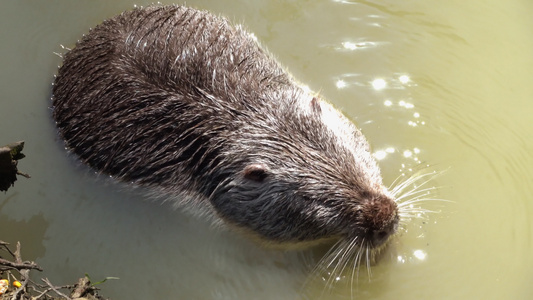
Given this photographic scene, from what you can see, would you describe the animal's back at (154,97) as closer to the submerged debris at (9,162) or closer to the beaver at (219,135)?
the beaver at (219,135)

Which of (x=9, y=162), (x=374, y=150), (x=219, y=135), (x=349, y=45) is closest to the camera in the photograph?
(x=9, y=162)

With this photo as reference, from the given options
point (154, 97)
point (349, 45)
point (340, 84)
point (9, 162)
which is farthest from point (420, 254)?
point (9, 162)

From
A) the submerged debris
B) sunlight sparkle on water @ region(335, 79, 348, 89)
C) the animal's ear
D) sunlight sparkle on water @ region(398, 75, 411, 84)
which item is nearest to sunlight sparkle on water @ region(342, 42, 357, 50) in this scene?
sunlight sparkle on water @ region(335, 79, 348, 89)

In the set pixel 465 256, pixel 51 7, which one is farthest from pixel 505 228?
pixel 51 7

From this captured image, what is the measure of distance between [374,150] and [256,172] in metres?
1.23

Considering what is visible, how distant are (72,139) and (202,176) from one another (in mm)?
1169

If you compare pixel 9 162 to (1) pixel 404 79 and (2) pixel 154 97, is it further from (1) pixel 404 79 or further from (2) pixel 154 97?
(1) pixel 404 79

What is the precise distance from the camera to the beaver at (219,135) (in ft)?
14.0

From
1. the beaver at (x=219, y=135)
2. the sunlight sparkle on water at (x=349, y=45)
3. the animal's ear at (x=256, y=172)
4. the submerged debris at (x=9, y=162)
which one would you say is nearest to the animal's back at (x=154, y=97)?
the beaver at (x=219, y=135)

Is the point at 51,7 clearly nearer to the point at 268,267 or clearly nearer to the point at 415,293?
the point at 268,267

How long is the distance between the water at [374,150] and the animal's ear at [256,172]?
679mm

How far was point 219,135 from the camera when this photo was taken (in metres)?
4.48

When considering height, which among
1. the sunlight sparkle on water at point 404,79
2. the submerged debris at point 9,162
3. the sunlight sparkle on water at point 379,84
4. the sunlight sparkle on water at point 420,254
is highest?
the sunlight sparkle on water at point 404,79

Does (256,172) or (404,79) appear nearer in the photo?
(256,172)
